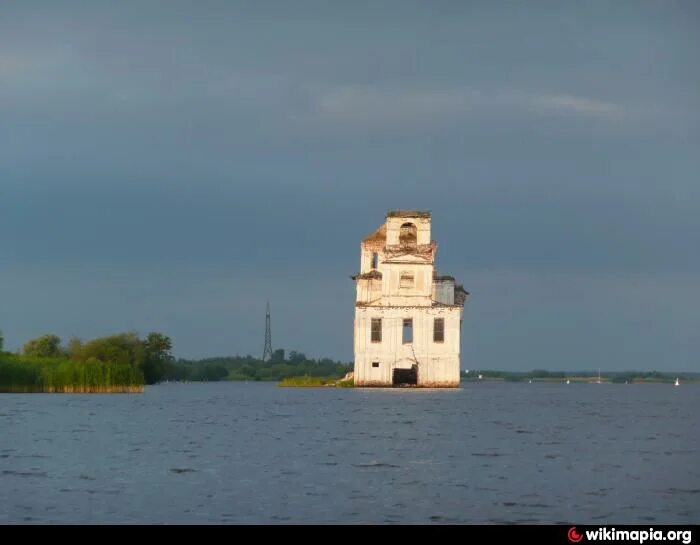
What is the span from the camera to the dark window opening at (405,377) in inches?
4444

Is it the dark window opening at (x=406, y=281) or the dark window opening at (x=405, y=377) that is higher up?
the dark window opening at (x=406, y=281)

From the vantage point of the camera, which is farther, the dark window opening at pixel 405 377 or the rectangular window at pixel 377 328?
the dark window opening at pixel 405 377

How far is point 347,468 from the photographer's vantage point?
134 feet

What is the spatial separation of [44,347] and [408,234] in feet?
131

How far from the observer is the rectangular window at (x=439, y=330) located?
109875mm

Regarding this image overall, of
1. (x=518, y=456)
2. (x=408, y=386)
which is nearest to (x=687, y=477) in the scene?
(x=518, y=456)

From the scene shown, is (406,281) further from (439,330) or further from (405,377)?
(405,377)

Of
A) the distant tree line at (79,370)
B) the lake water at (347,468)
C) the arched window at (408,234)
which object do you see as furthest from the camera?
the arched window at (408,234)

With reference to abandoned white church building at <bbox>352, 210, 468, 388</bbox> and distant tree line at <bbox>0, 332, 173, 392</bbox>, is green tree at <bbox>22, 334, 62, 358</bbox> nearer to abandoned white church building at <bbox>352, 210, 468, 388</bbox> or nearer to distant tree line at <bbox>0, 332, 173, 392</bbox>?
distant tree line at <bbox>0, 332, 173, 392</bbox>

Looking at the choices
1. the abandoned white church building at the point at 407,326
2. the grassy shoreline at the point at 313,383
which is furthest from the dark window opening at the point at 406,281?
the grassy shoreline at the point at 313,383
